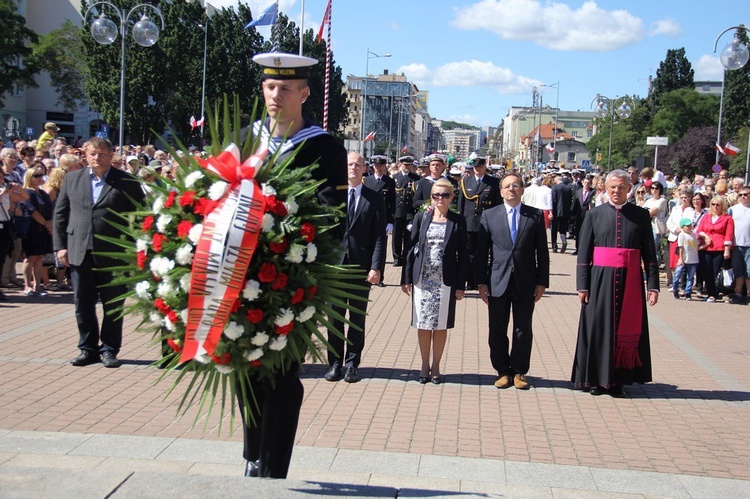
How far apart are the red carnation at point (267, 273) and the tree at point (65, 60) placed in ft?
209

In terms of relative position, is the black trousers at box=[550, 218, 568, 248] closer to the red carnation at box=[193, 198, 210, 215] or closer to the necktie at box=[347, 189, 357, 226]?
the necktie at box=[347, 189, 357, 226]

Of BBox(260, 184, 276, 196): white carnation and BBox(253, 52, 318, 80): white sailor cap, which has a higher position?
BBox(253, 52, 318, 80): white sailor cap

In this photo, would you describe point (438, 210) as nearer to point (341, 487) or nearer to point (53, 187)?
point (341, 487)

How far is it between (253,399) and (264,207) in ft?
3.60

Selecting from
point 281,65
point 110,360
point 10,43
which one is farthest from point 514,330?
point 10,43

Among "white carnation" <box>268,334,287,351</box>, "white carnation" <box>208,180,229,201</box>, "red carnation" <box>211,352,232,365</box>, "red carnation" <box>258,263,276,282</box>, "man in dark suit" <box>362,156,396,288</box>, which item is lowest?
"red carnation" <box>211,352,232,365</box>

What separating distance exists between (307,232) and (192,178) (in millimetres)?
599

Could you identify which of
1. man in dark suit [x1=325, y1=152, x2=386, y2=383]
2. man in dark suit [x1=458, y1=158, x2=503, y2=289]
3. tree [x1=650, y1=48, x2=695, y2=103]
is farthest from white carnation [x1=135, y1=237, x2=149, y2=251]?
tree [x1=650, y1=48, x2=695, y2=103]

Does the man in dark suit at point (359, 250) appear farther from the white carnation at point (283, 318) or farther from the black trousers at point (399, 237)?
the black trousers at point (399, 237)

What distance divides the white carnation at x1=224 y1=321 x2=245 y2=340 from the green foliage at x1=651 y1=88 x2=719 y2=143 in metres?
79.9

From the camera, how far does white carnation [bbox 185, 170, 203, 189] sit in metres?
3.77

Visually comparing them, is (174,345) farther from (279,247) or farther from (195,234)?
(279,247)

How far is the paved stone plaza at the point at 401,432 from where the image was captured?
4.46 m

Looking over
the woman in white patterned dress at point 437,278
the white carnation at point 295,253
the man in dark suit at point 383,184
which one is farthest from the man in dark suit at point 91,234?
the man in dark suit at point 383,184
